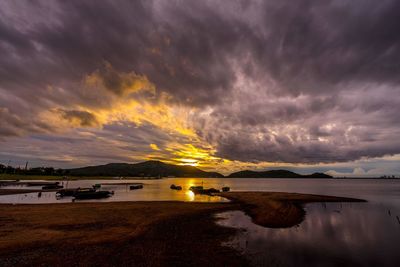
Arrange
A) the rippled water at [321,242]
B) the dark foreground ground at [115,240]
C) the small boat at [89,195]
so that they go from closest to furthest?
1. the dark foreground ground at [115,240]
2. the rippled water at [321,242]
3. the small boat at [89,195]

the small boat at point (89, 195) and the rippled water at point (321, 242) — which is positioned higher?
the small boat at point (89, 195)

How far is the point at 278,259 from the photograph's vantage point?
1767 centimetres

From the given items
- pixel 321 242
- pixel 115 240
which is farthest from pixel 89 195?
pixel 321 242

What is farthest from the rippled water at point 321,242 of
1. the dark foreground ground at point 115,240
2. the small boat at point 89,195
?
the small boat at point 89,195

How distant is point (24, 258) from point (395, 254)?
35.2m

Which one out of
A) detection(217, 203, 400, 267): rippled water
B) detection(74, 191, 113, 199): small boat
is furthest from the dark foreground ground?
detection(74, 191, 113, 199): small boat

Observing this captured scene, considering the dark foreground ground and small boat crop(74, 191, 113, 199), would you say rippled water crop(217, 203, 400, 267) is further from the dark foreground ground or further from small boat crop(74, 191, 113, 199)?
small boat crop(74, 191, 113, 199)

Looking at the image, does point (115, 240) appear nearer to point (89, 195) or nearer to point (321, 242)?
point (321, 242)

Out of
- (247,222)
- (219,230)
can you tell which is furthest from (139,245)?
(247,222)

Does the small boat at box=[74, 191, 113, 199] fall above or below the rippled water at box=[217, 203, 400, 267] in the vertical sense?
above

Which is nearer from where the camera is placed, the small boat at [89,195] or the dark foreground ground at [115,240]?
the dark foreground ground at [115,240]

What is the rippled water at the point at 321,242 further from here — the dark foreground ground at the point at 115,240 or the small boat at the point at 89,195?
the small boat at the point at 89,195

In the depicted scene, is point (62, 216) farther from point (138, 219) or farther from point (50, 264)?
point (50, 264)

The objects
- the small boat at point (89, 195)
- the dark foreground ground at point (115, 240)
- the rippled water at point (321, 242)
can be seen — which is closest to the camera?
the dark foreground ground at point (115, 240)
